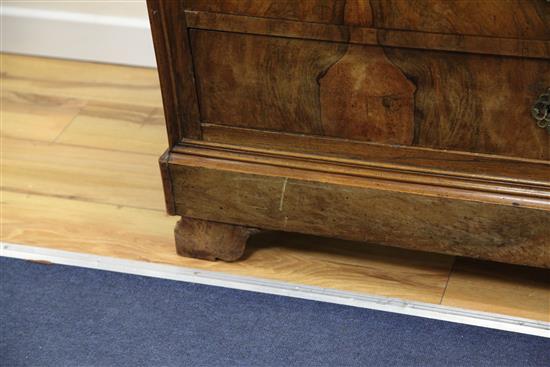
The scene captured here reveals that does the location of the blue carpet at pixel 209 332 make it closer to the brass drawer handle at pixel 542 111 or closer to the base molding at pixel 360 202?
the base molding at pixel 360 202

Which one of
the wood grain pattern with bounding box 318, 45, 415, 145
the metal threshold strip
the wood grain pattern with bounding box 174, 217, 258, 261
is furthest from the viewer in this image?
the wood grain pattern with bounding box 174, 217, 258, 261

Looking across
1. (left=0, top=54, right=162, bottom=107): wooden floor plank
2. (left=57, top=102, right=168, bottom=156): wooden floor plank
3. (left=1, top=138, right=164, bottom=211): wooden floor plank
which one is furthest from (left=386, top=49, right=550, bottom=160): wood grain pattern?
(left=0, top=54, right=162, bottom=107): wooden floor plank

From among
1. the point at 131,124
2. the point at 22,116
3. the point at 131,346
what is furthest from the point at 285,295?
the point at 22,116

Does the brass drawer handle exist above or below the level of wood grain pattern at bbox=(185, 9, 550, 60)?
below

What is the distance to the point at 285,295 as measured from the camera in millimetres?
1536

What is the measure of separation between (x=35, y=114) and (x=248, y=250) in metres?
0.69

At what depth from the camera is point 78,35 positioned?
2.17 meters

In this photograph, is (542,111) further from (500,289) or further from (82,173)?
(82,173)

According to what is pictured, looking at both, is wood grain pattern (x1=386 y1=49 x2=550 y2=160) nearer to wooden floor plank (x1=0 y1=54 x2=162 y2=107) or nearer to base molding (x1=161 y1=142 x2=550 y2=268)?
base molding (x1=161 y1=142 x2=550 y2=268)

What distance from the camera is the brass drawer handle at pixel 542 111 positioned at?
4.21 ft

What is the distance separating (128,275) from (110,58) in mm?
776

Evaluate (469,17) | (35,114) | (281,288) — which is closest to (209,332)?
(281,288)

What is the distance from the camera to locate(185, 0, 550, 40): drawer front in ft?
4.03

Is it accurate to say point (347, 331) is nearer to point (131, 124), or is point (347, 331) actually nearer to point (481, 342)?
point (481, 342)
